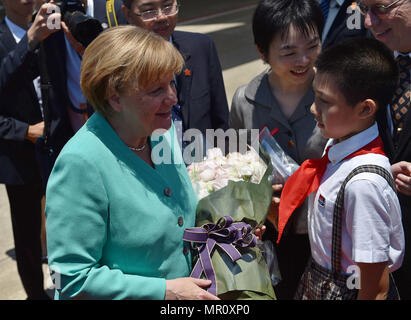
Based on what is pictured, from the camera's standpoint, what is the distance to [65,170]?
1496 millimetres

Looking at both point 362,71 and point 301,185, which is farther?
point 301,185

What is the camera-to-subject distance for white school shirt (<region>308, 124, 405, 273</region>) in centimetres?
171

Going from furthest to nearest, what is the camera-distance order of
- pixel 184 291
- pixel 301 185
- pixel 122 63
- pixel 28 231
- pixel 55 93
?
pixel 28 231, pixel 55 93, pixel 301 185, pixel 184 291, pixel 122 63

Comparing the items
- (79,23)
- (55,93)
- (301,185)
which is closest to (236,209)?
(301,185)

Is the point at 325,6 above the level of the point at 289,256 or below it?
above

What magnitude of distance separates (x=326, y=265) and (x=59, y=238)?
3.51ft

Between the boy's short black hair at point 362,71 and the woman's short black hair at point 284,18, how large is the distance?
368 mm

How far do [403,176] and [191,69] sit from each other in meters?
1.24

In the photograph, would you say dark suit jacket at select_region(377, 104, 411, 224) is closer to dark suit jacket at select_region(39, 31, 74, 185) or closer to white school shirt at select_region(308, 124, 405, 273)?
white school shirt at select_region(308, 124, 405, 273)

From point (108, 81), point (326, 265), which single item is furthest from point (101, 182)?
point (326, 265)

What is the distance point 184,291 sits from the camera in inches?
64.0

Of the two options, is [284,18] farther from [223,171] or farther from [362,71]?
[223,171]

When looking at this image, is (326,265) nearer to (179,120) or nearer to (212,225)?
(212,225)

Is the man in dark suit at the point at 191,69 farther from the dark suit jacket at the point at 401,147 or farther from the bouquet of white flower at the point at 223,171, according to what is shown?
the dark suit jacket at the point at 401,147
